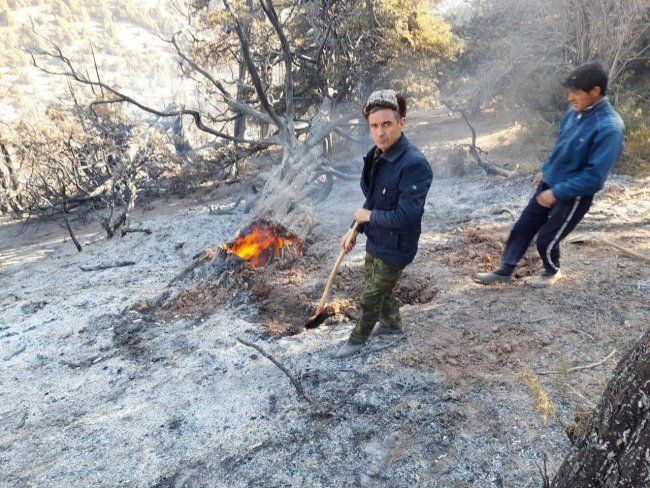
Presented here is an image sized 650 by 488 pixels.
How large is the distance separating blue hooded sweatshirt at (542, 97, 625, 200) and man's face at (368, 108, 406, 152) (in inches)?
55.8

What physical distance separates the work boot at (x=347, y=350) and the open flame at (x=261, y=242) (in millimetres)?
2482

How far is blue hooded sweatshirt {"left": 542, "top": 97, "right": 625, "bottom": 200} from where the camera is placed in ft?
8.81

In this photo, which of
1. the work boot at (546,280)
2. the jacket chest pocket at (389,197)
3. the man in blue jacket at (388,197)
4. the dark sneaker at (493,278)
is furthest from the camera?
the dark sneaker at (493,278)


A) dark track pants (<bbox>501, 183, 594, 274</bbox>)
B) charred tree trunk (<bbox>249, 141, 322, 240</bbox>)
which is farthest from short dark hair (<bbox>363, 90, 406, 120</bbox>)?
charred tree trunk (<bbox>249, 141, 322, 240</bbox>)

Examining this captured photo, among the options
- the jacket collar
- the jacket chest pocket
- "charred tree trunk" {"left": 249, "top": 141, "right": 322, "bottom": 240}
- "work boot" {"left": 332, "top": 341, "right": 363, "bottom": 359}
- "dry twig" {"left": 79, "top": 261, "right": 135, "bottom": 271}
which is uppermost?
the jacket collar

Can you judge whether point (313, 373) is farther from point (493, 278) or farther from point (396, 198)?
point (493, 278)

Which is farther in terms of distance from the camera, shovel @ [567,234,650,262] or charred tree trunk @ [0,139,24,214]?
charred tree trunk @ [0,139,24,214]

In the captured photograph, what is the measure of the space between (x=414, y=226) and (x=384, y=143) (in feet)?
1.77

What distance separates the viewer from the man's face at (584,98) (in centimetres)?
272

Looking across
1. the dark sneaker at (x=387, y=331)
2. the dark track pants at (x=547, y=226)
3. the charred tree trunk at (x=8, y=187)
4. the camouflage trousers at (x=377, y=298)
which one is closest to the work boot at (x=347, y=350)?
the camouflage trousers at (x=377, y=298)

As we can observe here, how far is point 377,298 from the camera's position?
278cm

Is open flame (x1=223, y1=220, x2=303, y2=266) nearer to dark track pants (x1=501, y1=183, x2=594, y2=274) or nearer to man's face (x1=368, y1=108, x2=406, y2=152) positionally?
dark track pants (x1=501, y1=183, x2=594, y2=274)

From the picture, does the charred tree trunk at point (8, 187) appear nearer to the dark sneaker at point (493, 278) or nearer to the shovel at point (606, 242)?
the dark sneaker at point (493, 278)

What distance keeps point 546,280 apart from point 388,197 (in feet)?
6.74
